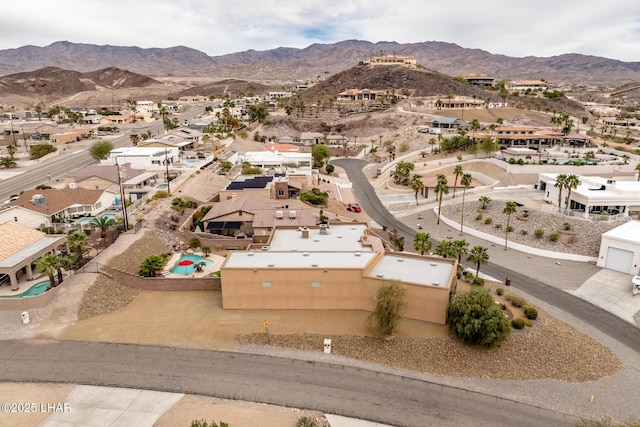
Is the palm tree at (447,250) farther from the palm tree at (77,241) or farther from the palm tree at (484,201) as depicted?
the palm tree at (77,241)

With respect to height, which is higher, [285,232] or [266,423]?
[285,232]

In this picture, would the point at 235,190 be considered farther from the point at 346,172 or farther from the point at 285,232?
the point at 346,172

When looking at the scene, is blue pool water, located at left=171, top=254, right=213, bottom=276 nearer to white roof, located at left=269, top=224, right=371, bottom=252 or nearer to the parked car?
white roof, located at left=269, top=224, right=371, bottom=252

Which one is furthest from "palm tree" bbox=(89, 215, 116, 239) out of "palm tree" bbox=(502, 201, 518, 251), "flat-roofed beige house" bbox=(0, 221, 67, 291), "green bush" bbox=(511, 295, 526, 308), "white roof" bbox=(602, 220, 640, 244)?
"white roof" bbox=(602, 220, 640, 244)

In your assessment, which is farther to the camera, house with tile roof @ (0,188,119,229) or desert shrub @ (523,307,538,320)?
house with tile roof @ (0,188,119,229)

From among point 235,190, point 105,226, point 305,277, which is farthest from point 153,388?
point 235,190

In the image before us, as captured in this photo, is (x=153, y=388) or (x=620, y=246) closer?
(x=153, y=388)

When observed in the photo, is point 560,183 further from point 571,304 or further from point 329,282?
point 329,282
